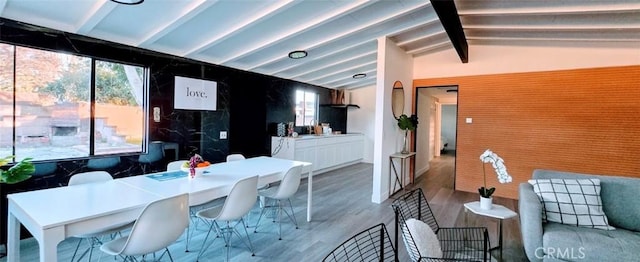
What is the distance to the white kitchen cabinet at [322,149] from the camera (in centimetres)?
551

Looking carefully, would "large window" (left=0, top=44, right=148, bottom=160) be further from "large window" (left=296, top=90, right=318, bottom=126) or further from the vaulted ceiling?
"large window" (left=296, top=90, right=318, bottom=126)

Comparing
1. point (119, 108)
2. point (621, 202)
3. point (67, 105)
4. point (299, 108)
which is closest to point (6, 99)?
point (67, 105)

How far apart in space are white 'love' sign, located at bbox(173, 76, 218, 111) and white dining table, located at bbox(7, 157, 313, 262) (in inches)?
62.5

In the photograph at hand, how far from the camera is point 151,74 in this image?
3.64 m

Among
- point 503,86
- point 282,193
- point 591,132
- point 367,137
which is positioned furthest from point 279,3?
point 367,137

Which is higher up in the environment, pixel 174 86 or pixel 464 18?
pixel 464 18

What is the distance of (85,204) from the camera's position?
6.03ft

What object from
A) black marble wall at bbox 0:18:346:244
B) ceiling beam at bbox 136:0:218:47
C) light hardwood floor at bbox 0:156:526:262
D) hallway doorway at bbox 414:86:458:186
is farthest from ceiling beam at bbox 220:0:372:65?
hallway doorway at bbox 414:86:458:186

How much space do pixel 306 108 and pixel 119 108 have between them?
4026 millimetres

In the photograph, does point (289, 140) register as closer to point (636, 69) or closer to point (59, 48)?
point (59, 48)

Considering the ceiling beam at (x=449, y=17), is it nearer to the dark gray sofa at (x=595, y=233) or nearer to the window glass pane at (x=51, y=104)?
the dark gray sofa at (x=595, y=233)

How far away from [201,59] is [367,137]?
197 inches

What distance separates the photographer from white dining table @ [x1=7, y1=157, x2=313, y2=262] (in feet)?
5.08

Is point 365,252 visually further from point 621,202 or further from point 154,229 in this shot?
point 621,202
